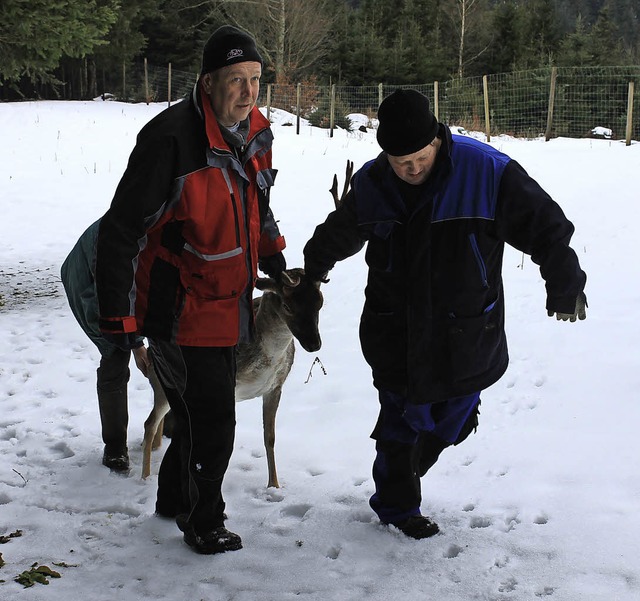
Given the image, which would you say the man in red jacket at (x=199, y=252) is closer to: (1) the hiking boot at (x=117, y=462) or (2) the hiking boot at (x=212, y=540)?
(2) the hiking boot at (x=212, y=540)

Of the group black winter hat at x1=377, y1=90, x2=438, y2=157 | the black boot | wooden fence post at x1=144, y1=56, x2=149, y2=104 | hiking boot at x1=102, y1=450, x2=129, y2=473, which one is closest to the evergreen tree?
the black boot

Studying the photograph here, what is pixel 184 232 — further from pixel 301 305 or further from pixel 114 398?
pixel 114 398

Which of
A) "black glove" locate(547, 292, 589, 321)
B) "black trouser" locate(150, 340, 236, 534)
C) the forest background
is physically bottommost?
"black trouser" locate(150, 340, 236, 534)

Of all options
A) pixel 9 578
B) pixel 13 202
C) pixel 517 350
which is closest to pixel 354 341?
pixel 517 350

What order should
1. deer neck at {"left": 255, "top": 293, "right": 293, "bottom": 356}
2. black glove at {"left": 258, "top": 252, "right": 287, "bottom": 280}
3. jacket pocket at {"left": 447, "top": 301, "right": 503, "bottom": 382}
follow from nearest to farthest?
1. jacket pocket at {"left": 447, "top": 301, "right": 503, "bottom": 382}
2. black glove at {"left": 258, "top": 252, "right": 287, "bottom": 280}
3. deer neck at {"left": 255, "top": 293, "right": 293, "bottom": 356}

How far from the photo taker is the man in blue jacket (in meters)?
2.95

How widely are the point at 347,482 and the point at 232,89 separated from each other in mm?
2266

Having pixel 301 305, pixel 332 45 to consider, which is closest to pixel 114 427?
pixel 301 305

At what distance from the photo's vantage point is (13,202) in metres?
11.8

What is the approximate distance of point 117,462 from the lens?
4332 mm

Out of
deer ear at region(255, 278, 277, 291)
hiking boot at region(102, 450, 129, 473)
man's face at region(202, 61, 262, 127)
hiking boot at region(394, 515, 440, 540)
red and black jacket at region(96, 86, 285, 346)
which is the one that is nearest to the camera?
red and black jacket at region(96, 86, 285, 346)

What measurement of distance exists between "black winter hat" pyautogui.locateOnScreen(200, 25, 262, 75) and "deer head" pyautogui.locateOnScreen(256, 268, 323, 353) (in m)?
1.25

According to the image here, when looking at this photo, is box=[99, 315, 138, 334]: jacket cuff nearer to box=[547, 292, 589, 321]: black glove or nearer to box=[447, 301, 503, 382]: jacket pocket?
box=[447, 301, 503, 382]: jacket pocket

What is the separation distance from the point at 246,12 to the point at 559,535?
31.1 meters
